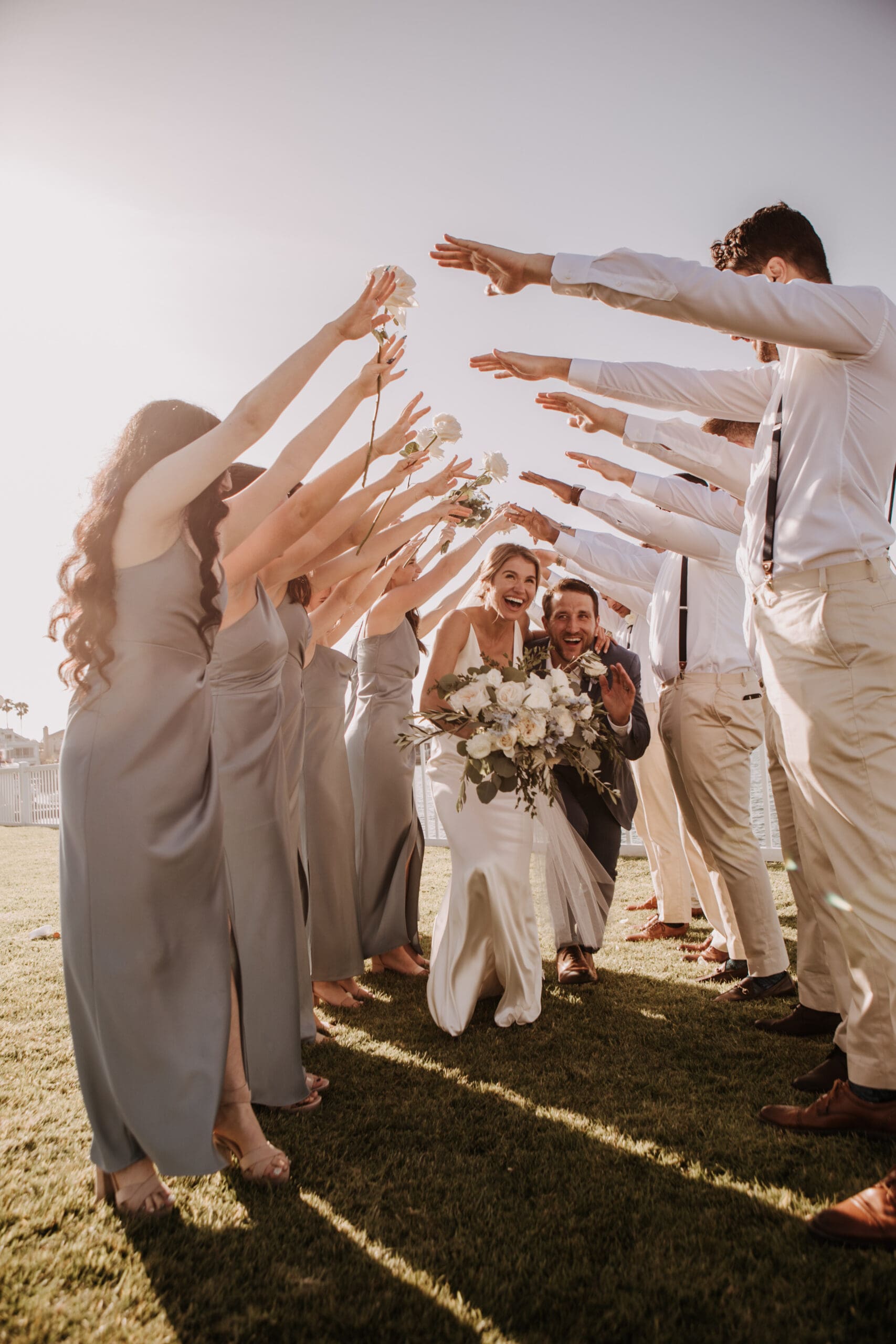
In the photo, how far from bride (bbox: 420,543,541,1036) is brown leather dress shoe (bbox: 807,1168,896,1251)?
225 centimetres

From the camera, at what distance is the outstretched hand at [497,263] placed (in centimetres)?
297

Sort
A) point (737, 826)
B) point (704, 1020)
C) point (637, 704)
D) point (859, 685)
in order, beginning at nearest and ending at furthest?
point (859, 685) < point (704, 1020) < point (737, 826) < point (637, 704)

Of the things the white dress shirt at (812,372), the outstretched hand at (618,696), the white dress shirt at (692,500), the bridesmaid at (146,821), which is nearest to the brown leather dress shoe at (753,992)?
the outstretched hand at (618,696)

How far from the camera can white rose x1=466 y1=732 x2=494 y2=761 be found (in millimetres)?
4020

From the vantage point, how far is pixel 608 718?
5.52 m

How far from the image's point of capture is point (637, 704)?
5914mm

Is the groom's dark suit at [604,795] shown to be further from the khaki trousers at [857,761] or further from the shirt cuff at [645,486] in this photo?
the khaki trousers at [857,761]

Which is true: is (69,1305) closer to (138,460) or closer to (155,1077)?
(155,1077)

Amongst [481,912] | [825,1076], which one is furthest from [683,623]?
[825,1076]

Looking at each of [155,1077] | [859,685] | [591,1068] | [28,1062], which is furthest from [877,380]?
[28,1062]

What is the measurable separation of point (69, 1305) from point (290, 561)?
111 inches

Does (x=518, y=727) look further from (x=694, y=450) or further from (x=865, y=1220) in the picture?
(x=865, y=1220)

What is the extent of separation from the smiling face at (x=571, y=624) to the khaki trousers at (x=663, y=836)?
126 cm

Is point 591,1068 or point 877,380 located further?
point 591,1068
